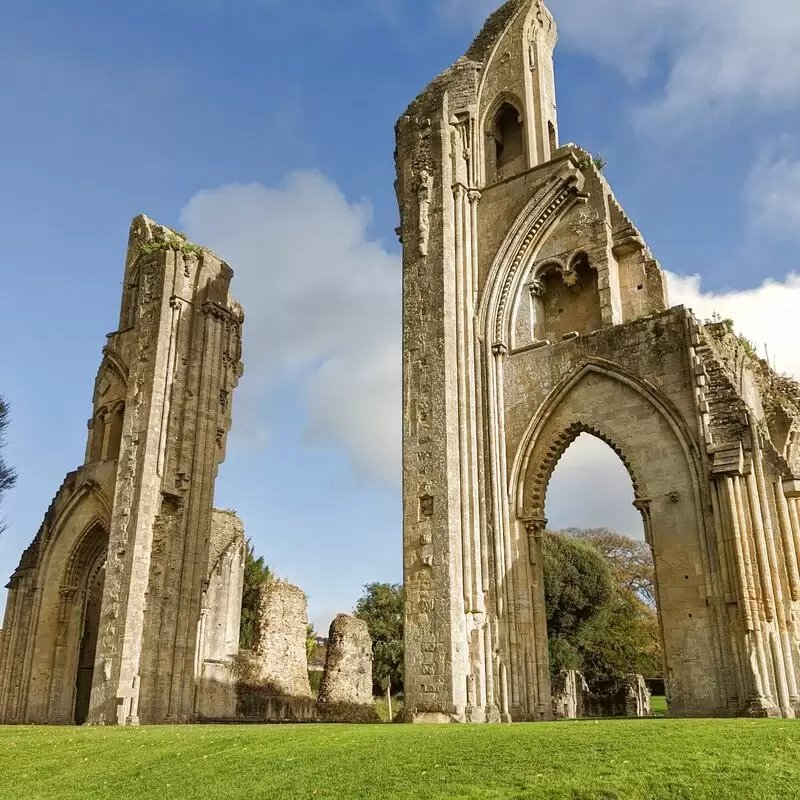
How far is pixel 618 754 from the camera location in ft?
22.5

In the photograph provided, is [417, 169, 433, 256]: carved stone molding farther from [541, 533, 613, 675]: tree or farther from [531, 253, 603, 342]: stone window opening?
[541, 533, 613, 675]: tree

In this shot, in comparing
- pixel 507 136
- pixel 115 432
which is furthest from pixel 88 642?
Result: pixel 507 136

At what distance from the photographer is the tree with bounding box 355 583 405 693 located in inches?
1366

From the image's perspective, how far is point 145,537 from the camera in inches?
683

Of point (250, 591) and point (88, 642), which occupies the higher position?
point (250, 591)

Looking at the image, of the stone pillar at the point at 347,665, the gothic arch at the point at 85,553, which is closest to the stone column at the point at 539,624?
the stone pillar at the point at 347,665

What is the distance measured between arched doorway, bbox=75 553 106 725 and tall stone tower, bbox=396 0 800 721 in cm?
1048

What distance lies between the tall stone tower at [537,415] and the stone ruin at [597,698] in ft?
Answer: 33.0

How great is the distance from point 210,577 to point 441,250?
10414 mm

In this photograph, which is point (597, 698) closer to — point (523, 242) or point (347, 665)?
point (347, 665)

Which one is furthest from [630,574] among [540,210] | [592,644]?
[540,210]

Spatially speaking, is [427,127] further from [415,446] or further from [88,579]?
[88,579]

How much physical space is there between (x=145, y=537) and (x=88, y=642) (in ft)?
18.7

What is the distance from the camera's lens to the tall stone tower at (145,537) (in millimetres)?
16828
